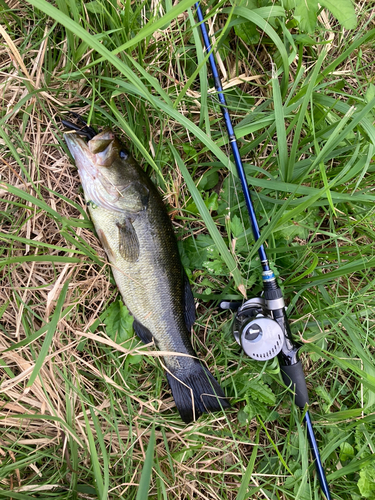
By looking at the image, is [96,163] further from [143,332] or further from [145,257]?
[143,332]

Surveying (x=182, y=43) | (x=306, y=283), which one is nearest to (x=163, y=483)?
(x=306, y=283)

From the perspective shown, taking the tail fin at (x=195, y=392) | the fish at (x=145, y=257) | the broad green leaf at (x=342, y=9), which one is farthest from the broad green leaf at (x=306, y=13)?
the tail fin at (x=195, y=392)

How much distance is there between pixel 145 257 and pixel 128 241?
0.47ft

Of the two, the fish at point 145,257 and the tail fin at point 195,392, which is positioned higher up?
the fish at point 145,257

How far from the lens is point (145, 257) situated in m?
2.10

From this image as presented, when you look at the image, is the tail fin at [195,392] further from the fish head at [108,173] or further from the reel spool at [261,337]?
the fish head at [108,173]

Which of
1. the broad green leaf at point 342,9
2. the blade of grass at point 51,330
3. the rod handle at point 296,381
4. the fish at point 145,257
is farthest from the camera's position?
the rod handle at point 296,381

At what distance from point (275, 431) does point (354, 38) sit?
2874 mm

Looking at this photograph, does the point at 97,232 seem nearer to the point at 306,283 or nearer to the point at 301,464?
the point at 306,283

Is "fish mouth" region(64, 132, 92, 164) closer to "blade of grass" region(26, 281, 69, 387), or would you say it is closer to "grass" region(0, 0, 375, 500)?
"grass" region(0, 0, 375, 500)

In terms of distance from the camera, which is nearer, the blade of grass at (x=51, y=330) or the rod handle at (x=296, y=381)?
the blade of grass at (x=51, y=330)

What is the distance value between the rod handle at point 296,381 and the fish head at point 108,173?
4.47ft

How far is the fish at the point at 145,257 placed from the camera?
2012mm

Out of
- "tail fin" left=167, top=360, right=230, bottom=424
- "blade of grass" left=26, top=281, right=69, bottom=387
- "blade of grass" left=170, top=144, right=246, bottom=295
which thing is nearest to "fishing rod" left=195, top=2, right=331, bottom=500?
"blade of grass" left=170, top=144, right=246, bottom=295
